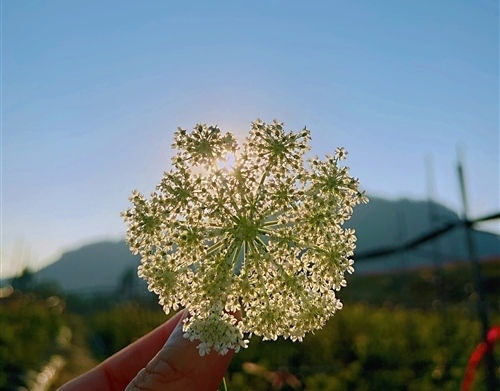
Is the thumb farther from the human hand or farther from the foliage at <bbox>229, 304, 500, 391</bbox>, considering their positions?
the foliage at <bbox>229, 304, 500, 391</bbox>

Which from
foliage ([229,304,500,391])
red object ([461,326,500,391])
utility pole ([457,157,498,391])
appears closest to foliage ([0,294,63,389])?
foliage ([229,304,500,391])

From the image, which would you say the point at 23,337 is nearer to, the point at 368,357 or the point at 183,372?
the point at 368,357

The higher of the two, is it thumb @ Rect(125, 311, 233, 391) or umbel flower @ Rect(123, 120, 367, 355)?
umbel flower @ Rect(123, 120, 367, 355)

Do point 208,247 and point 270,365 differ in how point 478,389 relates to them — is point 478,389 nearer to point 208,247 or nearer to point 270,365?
point 270,365

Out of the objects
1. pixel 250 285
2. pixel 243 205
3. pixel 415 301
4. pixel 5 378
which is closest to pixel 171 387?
pixel 250 285

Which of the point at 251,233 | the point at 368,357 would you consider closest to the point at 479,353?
the point at 251,233

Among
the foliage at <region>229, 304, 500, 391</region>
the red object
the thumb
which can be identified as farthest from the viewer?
the foliage at <region>229, 304, 500, 391</region>
